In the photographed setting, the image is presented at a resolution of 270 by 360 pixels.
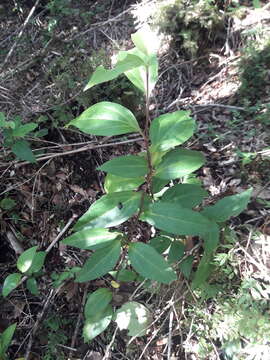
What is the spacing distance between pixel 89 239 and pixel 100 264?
10 cm

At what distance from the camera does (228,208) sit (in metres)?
1.33

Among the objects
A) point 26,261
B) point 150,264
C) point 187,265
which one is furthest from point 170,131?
point 26,261

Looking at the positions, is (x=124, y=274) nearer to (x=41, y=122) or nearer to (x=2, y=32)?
(x=41, y=122)

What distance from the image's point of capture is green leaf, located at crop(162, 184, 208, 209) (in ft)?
4.21

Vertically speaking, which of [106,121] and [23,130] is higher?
[106,121]

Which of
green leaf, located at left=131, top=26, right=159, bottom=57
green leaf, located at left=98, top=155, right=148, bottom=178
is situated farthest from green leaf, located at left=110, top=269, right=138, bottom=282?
green leaf, located at left=131, top=26, right=159, bottom=57

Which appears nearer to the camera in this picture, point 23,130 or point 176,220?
point 176,220

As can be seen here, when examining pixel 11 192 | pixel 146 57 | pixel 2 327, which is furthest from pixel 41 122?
pixel 146 57

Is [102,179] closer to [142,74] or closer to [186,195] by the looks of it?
[186,195]

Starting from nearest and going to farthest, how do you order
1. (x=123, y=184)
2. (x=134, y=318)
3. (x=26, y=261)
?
(x=123, y=184) < (x=134, y=318) < (x=26, y=261)

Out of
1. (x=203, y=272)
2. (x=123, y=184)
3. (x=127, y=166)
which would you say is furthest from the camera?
(x=203, y=272)

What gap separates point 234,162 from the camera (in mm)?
2029

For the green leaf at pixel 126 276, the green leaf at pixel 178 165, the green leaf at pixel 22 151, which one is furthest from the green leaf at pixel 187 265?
the green leaf at pixel 22 151

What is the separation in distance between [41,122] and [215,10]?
5.57 ft
